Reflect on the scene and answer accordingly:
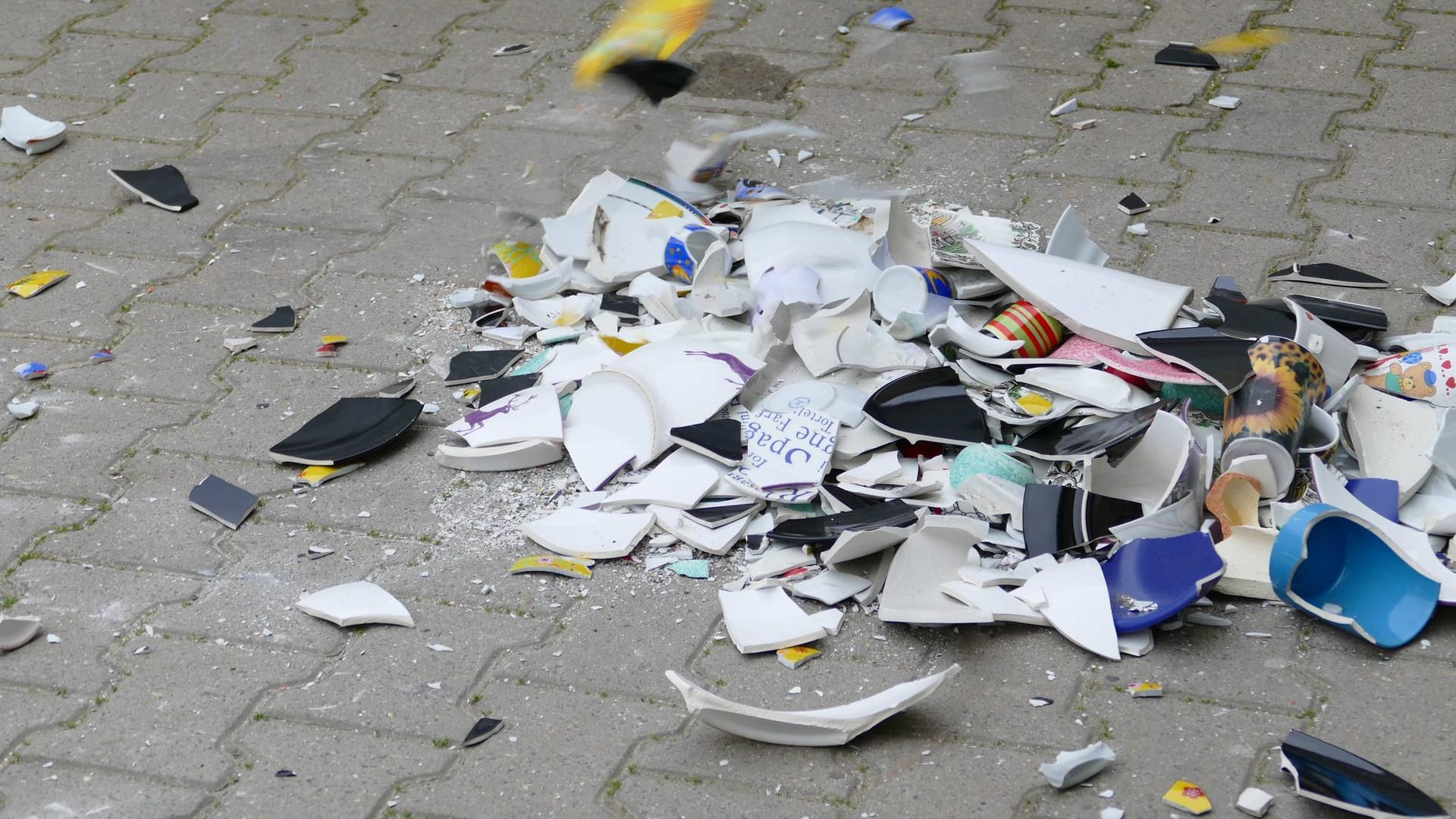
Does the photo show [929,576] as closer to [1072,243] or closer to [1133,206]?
[1072,243]

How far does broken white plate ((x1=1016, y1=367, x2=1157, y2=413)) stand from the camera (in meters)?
3.07

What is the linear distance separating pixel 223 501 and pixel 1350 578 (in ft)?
7.52

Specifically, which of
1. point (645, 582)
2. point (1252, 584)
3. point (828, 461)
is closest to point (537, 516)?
point (645, 582)

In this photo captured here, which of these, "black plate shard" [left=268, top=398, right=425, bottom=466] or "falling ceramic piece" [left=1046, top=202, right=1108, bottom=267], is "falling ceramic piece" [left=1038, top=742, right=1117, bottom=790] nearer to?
"falling ceramic piece" [left=1046, top=202, right=1108, bottom=267]

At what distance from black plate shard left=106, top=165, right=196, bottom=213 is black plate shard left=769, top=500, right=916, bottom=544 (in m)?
2.51

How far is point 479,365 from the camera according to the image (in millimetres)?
3572

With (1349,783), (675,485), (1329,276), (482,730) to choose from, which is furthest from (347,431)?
(1329,276)

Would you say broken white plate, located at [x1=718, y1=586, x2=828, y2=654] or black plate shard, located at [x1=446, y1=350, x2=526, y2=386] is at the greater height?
black plate shard, located at [x1=446, y1=350, x2=526, y2=386]

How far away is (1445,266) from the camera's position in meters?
→ 3.79

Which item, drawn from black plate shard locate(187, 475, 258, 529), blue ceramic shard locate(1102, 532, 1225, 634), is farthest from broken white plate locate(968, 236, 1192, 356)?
black plate shard locate(187, 475, 258, 529)

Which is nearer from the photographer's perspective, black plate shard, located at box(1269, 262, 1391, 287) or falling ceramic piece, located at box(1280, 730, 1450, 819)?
falling ceramic piece, located at box(1280, 730, 1450, 819)

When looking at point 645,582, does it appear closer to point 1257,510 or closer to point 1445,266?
point 1257,510

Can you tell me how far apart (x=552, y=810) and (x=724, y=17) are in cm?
384

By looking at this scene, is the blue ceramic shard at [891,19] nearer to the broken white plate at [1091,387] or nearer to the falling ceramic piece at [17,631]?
the broken white plate at [1091,387]
